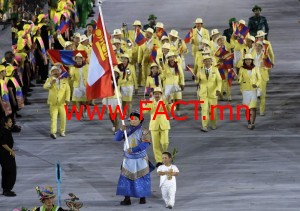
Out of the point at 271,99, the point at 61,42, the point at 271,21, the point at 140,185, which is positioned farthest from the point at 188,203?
the point at 271,21

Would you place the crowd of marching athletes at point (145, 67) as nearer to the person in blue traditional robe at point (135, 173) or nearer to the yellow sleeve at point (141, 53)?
the yellow sleeve at point (141, 53)

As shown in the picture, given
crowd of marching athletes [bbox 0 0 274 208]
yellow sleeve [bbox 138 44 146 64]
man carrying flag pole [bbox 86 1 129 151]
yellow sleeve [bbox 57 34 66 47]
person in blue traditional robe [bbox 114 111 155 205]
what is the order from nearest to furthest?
person in blue traditional robe [bbox 114 111 155 205] → man carrying flag pole [bbox 86 1 129 151] → crowd of marching athletes [bbox 0 0 274 208] → yellow sleeve [bbox 138 44 146 64] → yellow sleeve [bbox 57 34 66 47]

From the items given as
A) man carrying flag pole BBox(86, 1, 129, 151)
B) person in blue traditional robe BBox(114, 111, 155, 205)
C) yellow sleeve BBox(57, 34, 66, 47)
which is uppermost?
man carrying flag pole BBox(86, 1, 129, 151)

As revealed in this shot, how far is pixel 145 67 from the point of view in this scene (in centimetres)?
3834

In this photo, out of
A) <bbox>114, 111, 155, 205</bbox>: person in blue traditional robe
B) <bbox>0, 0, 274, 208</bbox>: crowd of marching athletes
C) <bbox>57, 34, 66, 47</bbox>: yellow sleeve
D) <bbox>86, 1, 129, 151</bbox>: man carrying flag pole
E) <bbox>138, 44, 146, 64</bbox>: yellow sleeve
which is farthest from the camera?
<bbox>57, 34, 66, 47</bbox>: yellow sleeve

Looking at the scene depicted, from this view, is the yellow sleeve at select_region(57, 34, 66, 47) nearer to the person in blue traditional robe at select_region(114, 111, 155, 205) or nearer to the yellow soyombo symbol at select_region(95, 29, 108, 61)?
the yellow soyombo symbol at select_region(95, 29, 108, 61)

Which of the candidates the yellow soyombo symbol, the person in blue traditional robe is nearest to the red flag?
the yellow soyombo symbol

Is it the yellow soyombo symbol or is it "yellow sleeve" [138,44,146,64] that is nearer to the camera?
the yellow soyombo symbol

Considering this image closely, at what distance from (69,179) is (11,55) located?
5.43m

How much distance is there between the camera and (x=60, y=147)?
32.2m

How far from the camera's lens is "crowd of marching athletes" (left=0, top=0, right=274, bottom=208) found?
33.2 meters

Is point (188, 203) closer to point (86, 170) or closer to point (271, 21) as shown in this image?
point (86, 170)

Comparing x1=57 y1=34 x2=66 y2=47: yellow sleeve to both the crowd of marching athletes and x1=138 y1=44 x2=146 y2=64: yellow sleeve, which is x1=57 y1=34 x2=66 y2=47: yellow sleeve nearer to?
the crowd of marching athletes

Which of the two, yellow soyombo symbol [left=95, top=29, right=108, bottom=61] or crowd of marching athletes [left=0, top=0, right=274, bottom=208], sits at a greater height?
yellow soyombo symbol [left=95, top=29, right=108, bottom=61]
